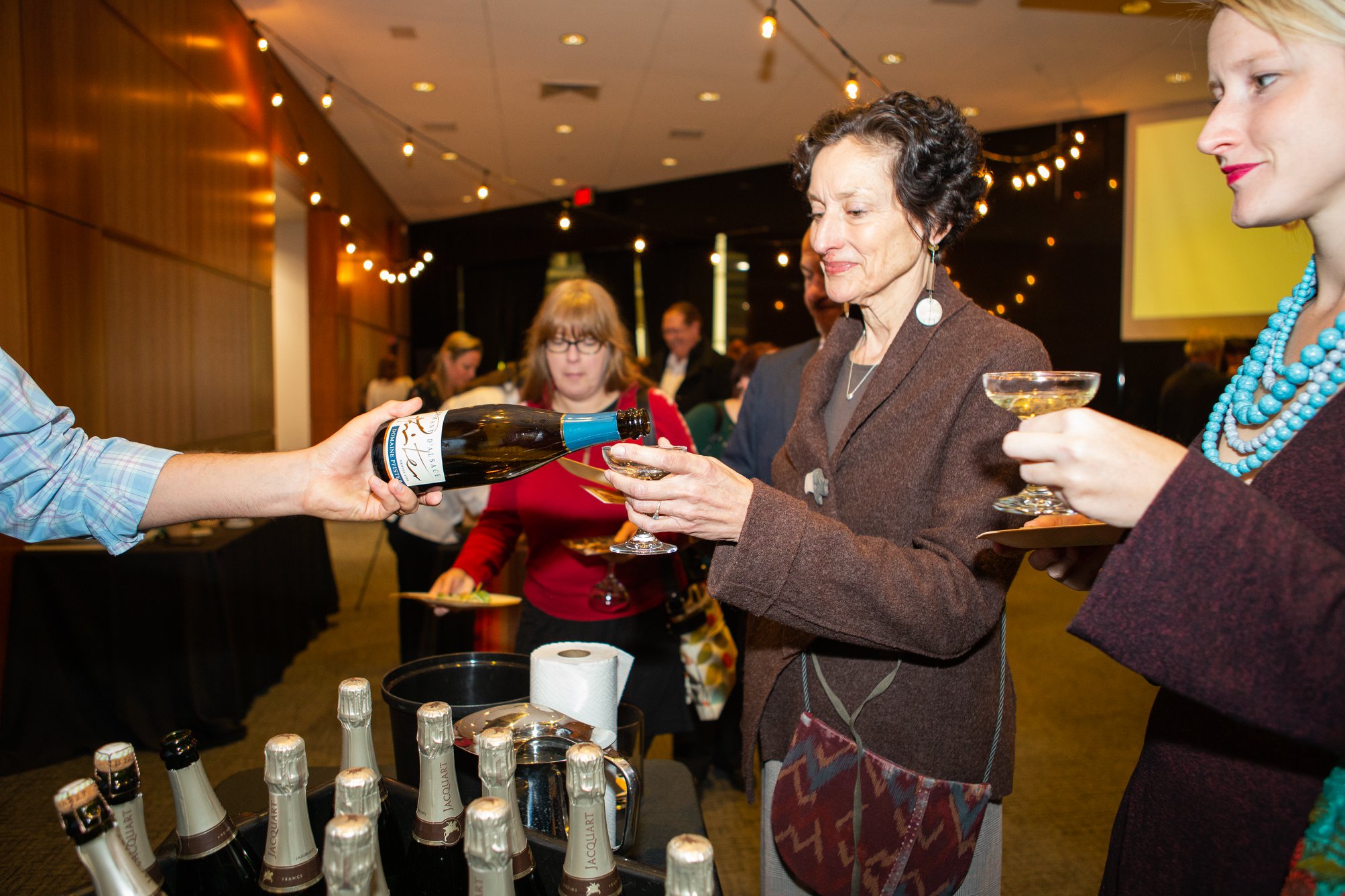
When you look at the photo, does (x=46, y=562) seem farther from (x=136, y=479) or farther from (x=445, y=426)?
(x=136, y=479)

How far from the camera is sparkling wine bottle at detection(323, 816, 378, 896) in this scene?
1.89ft

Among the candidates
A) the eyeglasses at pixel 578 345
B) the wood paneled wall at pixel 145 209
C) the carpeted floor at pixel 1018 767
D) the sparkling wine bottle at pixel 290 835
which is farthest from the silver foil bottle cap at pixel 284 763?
the wood paneled wall at pixel 145 209

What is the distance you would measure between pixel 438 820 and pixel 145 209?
5015 millimetres

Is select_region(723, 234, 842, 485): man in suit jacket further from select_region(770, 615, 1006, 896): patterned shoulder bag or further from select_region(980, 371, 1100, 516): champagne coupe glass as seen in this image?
select_region(980, 371, 1100, 516): champagne coupe glass

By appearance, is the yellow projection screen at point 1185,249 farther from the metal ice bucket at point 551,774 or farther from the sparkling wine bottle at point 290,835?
the sparkling wine bottle at point 290,835

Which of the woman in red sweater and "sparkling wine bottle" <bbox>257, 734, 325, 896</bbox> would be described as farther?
the woman in red sweater

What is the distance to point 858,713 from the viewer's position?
49.4 inches

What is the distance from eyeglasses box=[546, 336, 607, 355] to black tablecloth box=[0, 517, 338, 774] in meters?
1.98

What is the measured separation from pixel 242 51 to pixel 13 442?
20.5 feet

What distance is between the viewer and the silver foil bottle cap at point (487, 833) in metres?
0.60

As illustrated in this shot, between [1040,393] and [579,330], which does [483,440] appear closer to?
[579,330]

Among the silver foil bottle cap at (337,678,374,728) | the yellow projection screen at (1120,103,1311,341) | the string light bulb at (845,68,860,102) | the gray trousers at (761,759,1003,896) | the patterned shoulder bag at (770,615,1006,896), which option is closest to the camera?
the silver foil bottle cap at (337,678,374,728)

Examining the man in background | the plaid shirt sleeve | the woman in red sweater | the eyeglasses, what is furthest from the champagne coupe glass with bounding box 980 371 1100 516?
the man in background

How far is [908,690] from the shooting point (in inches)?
49.1
